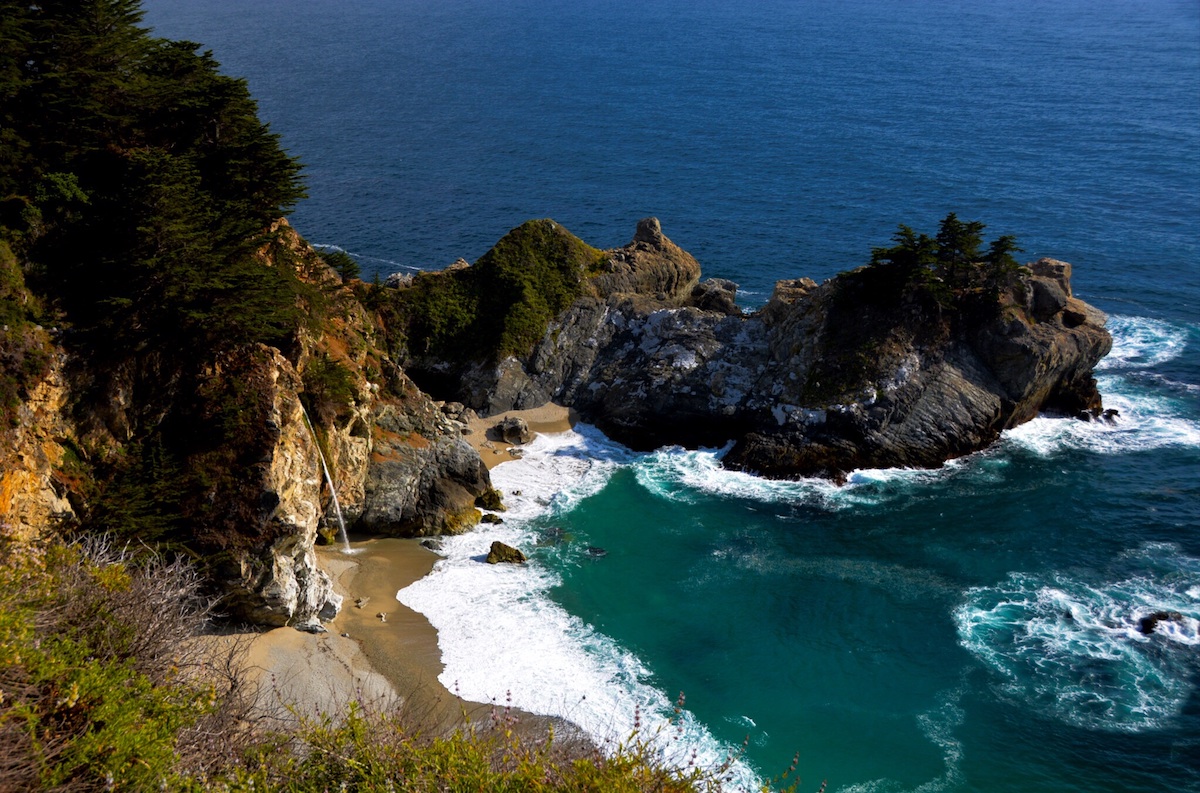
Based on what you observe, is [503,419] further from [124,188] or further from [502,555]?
[124,188]

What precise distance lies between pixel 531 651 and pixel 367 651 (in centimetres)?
573

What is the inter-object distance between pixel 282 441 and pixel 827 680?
20641 millimetres

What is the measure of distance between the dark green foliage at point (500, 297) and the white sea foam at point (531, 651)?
12.8 metres

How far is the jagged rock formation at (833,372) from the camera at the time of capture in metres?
46.2

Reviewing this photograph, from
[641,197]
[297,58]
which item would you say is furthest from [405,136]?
[297,58]

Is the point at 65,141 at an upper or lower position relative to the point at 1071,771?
upper

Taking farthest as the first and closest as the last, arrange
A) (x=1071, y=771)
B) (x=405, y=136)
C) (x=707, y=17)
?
(x=707, y=17) < (x=405, y=136) < (x=1071, y=771)

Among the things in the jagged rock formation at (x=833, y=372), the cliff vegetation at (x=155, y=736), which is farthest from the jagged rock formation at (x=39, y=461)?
the jagged rock formation at (x=833, y=372)

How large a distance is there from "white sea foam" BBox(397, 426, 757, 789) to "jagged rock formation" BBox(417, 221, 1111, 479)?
9.77 meters

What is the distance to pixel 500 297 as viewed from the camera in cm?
5344

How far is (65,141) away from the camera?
105ft

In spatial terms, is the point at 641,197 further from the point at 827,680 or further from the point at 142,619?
the point at 142,619

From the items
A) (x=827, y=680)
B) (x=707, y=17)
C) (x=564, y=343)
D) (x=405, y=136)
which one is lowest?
(x=827, y=680)

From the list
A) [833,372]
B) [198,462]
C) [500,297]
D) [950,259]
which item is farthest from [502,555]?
[950,259]
